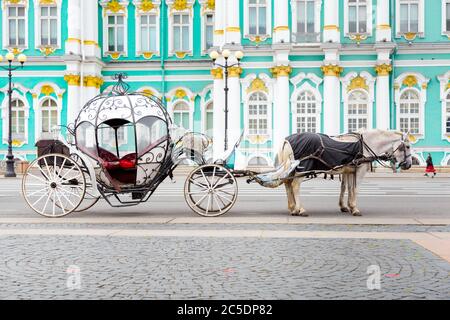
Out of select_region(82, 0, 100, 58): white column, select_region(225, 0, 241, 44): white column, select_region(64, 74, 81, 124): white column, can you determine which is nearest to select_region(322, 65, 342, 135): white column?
select_region(225, 0, 241, 44): white column

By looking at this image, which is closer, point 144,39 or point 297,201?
point 297,201

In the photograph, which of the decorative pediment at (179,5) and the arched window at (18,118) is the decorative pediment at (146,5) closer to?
the decorative pediment at (179,5)

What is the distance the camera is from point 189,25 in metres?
41.3

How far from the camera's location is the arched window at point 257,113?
36.1 metres

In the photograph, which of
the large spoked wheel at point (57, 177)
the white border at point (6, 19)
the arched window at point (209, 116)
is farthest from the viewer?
the arched window at point (209, 116)

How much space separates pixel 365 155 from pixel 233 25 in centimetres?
2487

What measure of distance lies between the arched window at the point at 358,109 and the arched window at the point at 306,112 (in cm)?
209

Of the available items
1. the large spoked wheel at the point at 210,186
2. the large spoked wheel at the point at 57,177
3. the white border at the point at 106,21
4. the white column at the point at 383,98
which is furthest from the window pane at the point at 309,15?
the large spoked wheel at the point at 57,177

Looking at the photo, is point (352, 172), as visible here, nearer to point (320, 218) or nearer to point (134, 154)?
point (320, 218)

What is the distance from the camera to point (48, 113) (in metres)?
39.9

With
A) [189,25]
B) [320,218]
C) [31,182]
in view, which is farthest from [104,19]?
[320,218]

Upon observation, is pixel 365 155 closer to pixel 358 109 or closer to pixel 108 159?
pixel 108 159
